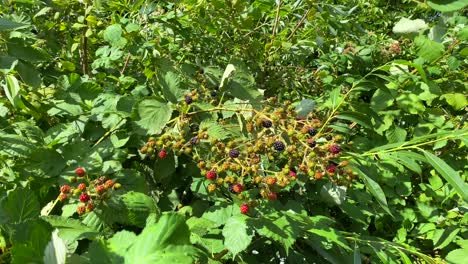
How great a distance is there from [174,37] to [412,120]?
1.17 m

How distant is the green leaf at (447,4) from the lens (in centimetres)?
151

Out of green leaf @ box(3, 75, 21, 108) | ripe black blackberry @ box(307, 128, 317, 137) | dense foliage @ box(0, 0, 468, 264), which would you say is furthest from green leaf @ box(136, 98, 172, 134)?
ripe black blackberry @ box(307, 128, 317, 137)

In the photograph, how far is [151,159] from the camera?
1526mm

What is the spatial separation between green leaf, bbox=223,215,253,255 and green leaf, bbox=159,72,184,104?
458mm

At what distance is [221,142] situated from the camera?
1329 mm

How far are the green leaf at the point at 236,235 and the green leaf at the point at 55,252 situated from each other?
62 cm

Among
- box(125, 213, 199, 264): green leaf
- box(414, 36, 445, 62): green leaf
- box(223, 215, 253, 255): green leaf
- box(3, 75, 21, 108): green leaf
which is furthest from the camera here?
box(414, 36, 445, 62): green leaf

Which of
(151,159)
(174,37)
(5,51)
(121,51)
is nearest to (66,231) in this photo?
(151,159)

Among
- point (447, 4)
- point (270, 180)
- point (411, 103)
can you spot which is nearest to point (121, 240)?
point (270, 180)

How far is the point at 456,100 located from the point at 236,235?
53.7 inches

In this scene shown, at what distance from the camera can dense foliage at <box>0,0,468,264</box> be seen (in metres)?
1.19

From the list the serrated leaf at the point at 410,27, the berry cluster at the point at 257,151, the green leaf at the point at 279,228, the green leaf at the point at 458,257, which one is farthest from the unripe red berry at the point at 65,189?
the serrated leaf at the point at 410,27

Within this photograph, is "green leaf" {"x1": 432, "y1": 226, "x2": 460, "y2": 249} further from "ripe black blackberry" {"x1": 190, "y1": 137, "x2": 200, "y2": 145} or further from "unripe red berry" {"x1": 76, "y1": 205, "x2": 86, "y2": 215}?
"unripe red berry" {"x1": 76, "y1": 205, "x2": 86, "y2": 215}

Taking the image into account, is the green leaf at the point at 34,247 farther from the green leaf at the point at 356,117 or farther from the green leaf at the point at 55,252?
the green leaf at the point at 356,117
